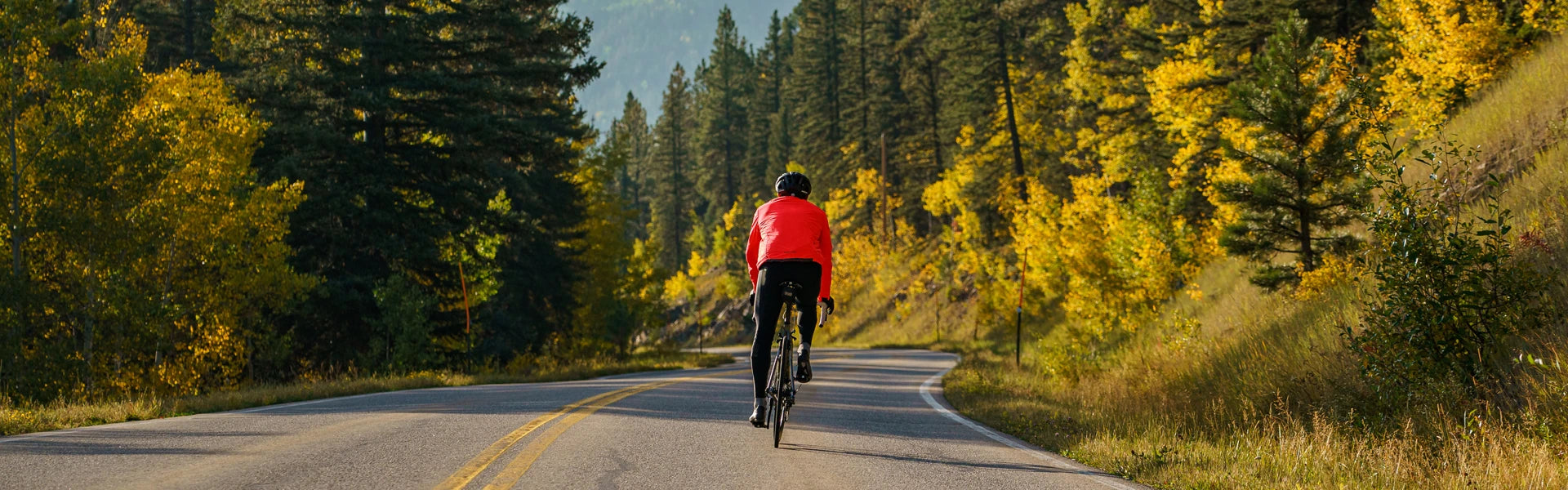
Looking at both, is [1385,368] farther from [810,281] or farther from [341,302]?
[341,302]

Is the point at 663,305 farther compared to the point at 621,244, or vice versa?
the point at 663,305

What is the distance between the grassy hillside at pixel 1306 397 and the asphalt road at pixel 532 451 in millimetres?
932

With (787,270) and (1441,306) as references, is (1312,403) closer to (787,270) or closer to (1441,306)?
(1441,306)

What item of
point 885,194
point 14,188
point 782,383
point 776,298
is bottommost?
point 782,383

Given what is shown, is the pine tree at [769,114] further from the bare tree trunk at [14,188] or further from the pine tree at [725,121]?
the bare tree trunk at [14,188]

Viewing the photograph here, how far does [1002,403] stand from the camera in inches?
526

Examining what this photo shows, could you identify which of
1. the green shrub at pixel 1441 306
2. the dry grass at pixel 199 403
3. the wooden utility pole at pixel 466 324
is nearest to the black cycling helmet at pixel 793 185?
the green shrub at pixel 1441 306

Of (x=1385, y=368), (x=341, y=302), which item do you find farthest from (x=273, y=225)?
(x=1385, y=368)

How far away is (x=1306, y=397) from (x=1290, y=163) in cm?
564

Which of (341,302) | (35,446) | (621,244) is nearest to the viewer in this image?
(35,446)

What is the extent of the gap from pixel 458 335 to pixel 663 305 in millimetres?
18195

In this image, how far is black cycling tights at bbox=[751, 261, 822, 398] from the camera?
306 inches

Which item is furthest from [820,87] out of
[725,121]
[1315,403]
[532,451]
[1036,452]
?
[532,451]

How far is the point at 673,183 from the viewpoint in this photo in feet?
→ 360
